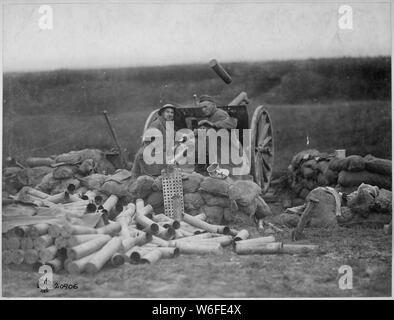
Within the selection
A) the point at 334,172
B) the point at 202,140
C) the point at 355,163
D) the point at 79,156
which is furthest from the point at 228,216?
the point at 79,156

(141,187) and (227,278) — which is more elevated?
Answer: (141,187)

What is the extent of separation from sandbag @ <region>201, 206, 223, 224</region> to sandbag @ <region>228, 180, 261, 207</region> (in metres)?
0.26

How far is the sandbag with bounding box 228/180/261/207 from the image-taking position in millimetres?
8336

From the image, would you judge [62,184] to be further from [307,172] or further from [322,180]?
[322,180]

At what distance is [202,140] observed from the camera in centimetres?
859

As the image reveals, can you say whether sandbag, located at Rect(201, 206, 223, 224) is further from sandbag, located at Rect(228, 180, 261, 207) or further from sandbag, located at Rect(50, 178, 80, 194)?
sandbag, located at Rect(50, 178, 80, 194)

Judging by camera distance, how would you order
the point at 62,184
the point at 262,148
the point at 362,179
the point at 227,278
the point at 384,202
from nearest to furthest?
the point at 227,278 < the point at 384,202 < the point at 362,179 < the point at 62,184 < the point at 262,148

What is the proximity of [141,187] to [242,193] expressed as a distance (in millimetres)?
1454

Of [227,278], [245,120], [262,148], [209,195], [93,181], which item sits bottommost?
[227,278]

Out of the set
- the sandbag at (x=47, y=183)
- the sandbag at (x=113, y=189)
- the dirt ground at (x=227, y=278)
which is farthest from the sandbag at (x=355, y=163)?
the sandbag at (x=47, y=183)

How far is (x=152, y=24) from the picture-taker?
27.4 feet

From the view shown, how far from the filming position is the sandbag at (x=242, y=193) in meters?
8.34
